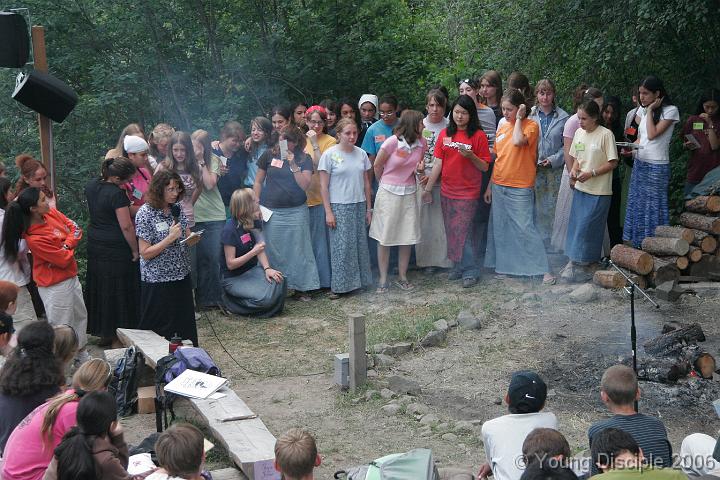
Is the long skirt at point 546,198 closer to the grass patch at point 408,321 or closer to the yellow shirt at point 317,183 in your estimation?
the grass patch at point 408,321

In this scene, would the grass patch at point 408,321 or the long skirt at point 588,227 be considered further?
the long skirt at point 588,227

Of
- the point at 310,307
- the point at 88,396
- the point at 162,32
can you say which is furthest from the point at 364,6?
the point at 88,396

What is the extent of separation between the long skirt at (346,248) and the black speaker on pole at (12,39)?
3.54 m

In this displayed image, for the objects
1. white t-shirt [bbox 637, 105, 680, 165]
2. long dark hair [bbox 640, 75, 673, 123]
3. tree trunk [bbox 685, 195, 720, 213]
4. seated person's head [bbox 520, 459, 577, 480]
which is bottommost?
seated person's head [bbox 520, 459, 577, 480]

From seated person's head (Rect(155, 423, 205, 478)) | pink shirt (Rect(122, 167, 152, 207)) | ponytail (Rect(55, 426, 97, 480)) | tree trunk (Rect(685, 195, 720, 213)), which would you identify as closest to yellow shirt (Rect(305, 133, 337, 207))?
pink shirt (Rect(122, 167, 152, 207))

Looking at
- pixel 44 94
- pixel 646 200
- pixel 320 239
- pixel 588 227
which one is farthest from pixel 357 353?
pixel 646 200

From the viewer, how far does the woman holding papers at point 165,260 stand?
744cm

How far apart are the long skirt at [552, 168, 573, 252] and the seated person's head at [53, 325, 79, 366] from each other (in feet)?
19.7

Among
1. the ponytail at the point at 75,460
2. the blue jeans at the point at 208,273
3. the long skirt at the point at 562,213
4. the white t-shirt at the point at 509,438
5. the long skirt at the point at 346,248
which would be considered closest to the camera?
the ponytail at the point at 75,460

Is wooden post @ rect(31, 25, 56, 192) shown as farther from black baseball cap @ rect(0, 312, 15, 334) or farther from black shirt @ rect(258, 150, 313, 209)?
black baseball cap @ rect(0, 312, 15, 334)

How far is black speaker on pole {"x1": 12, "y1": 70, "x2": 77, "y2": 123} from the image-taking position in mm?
7707

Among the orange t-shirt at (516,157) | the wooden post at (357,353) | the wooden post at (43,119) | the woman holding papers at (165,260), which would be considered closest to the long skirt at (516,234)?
the orange t-shirt at (516,157)

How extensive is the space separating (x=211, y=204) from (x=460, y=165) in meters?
2.59

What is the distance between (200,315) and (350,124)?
246 centimetres
